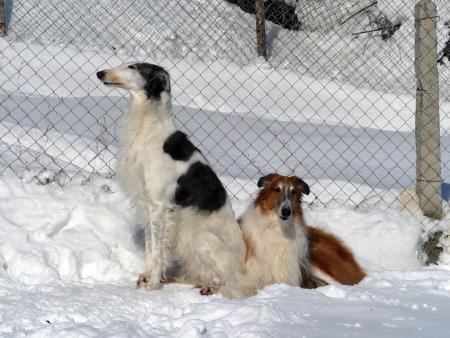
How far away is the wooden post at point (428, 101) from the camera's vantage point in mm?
6637

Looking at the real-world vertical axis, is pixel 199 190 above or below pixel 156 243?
above

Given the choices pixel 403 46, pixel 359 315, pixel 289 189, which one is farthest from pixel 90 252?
pixel 403 46

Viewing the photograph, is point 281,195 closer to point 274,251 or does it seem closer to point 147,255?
point 274,251

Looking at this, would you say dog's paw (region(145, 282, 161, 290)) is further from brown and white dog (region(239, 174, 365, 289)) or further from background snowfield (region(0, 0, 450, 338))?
brown and white dog (region(239, 174, 365, 289))

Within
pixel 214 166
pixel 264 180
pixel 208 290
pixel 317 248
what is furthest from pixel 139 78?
pixel 214 166

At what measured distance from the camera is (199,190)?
5559 mm

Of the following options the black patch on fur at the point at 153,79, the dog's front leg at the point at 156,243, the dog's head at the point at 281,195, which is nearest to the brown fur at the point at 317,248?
the dog's head at the point at 281,195

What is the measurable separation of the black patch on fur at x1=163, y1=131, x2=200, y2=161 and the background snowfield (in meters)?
0.92

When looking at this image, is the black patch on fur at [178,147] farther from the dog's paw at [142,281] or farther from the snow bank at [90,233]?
the dog's paw at [142,281]

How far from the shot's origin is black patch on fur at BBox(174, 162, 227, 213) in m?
5.51

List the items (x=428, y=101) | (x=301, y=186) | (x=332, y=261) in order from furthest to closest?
(x=428, y=101) → (x=332, y=261) → (x=301, y=186)

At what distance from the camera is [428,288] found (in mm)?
5402

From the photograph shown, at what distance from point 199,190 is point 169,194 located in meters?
0.22

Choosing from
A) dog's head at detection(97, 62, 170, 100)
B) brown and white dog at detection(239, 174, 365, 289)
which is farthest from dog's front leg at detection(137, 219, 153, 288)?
dog's head at detection(97, 62, 170, 100)
